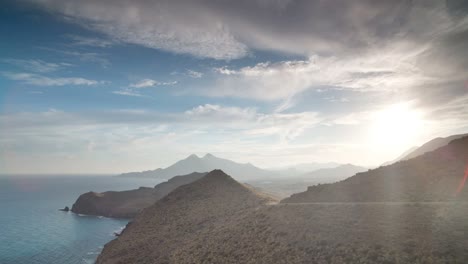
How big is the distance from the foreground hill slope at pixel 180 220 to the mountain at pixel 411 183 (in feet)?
53.1

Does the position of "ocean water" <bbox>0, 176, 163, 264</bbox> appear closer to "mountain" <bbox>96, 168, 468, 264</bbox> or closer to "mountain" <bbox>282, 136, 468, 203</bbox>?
"mountain" <bbox>96, 168, 468, 264</bbox>

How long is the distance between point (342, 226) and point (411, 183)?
22.4 m

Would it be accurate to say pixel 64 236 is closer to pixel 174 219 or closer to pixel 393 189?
pixel 174 219

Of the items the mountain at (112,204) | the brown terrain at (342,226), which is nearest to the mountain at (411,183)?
the brown terrain at (342,226)

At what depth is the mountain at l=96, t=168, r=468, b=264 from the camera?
21016 millimetres

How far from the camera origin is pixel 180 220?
59656 millimetres

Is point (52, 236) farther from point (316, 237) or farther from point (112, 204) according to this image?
point (316, 237)

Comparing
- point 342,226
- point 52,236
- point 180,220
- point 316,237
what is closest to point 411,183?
point 342,226

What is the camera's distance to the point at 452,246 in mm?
19547

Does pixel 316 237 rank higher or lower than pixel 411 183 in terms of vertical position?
lower

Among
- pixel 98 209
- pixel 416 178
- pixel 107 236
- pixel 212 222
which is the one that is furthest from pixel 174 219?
pixel 98 209

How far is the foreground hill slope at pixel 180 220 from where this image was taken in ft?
150

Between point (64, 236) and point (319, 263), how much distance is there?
94.6 metres

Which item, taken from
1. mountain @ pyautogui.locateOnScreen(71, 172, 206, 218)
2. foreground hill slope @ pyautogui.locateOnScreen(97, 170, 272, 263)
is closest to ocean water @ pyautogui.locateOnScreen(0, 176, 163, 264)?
mountain @ pyautogui.locateOnScreen(71, 172, 206, 218)
